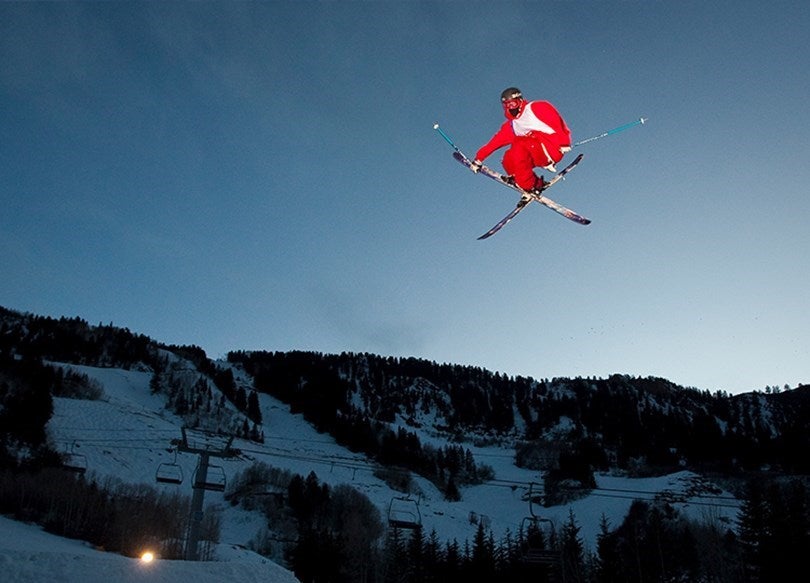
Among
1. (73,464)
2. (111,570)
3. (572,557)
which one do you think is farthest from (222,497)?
(111,570)

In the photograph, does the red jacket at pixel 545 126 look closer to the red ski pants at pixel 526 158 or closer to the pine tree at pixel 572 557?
the red ski pants at pixel 526 158

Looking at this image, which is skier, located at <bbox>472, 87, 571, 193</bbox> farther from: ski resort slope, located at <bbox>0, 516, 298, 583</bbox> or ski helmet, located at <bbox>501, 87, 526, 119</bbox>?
ski resort slope, located at <bbox>0, 516, 298, 583</bbox>

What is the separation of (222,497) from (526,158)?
54031mm

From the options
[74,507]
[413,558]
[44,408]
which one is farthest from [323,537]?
[44,408]

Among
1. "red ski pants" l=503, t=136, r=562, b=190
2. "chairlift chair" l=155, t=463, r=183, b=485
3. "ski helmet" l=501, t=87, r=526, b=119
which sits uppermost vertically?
"ski helmet" l=501, t=87, r=526, b=119

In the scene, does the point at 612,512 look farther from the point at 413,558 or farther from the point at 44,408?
the point at 44,408

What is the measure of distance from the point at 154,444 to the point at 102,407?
46.6 ft

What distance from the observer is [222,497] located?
172 ft

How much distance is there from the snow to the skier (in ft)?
37.7

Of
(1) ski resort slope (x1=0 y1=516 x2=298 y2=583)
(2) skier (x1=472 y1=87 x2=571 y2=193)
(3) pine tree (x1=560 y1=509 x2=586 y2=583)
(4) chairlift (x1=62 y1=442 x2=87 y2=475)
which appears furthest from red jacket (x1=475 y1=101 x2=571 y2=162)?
(3) pine tree (x1=560 y1=509 x2=586 y2=583)

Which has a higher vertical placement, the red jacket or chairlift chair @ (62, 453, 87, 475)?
the red jacket

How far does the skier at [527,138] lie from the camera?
5.35m

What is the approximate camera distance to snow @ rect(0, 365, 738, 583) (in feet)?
41.9

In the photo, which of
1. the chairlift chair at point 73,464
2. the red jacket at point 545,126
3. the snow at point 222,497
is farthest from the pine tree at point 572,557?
the red jacket at point 545,126
